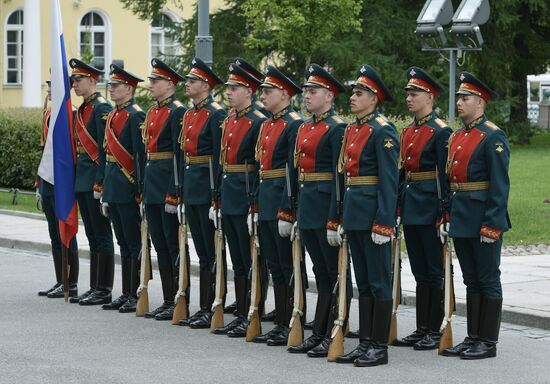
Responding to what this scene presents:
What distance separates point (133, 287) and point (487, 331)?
12.1 ft

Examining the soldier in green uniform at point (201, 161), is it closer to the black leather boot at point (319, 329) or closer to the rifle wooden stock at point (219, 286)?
the rifle wooden stock at point (219, 286)

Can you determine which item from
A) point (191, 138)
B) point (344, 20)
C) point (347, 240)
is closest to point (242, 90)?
point (191, 138)

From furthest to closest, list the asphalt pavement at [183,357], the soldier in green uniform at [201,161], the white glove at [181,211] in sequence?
the white glove at [181,211] → the soldier in green uniform at [201,161] → the asphalt pavement at [183,357]

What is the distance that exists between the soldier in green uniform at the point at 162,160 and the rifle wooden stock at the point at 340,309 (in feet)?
7.32

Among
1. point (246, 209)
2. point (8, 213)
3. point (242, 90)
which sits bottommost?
point (8, 213)

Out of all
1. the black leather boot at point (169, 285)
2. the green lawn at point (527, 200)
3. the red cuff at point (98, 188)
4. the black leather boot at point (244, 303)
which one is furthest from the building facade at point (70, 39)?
the black leather boot at point (244, 303)

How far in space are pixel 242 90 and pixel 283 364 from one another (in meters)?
2.41

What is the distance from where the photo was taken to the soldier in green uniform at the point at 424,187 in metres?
10.1

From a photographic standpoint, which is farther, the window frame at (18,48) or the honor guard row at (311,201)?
the window frame at (18,48)

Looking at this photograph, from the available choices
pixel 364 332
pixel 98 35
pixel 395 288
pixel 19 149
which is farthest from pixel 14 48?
pixel 364 332

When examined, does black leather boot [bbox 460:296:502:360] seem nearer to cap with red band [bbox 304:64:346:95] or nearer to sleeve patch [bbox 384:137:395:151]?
sleeve patch [bbox 384:137:395:151]

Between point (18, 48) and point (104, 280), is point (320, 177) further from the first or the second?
point (18, 48)

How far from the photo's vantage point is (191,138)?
11.3 metres

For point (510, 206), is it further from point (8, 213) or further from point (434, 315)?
point (434, 315)
